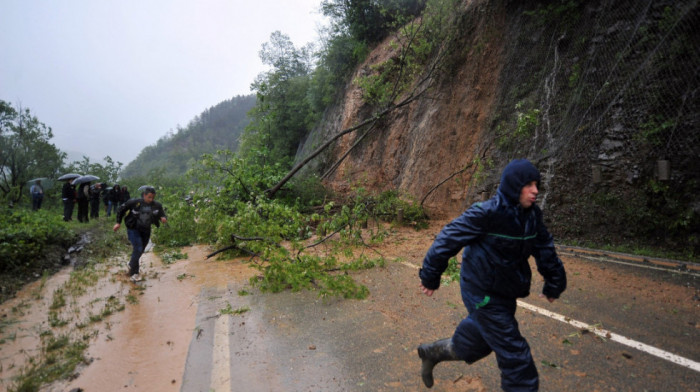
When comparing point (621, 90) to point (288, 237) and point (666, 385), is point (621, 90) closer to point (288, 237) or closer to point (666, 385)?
point (666, 385)

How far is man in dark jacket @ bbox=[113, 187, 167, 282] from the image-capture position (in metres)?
6.44

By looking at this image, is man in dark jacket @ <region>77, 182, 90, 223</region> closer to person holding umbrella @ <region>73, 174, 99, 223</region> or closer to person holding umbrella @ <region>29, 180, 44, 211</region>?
person holding umbrella @ <region>73, 174, 99, 223</region>

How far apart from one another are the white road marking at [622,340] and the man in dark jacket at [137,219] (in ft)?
21.0

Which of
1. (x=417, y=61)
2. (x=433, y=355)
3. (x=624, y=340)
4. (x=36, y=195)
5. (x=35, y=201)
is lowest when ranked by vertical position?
(x=624, y=340)

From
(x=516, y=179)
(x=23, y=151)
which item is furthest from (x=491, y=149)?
(x=23, y=151)

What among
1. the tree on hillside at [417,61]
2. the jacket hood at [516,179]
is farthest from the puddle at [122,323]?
the tree on hillside at [417,61]

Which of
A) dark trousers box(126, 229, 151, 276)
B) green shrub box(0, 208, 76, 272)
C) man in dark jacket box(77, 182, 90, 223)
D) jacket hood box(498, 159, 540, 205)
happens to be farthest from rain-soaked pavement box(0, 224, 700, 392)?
man in dark jacket box(77, 182, 90, 223)

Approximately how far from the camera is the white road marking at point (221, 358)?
2.91 m

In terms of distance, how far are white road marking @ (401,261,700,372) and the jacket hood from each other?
209 cm

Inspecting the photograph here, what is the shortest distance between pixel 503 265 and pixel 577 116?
752 centimetres

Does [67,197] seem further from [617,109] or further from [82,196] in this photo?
[617,109]

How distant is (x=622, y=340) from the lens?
10.7 ft

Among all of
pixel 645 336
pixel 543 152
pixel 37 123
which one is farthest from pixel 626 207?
pixel 37 123

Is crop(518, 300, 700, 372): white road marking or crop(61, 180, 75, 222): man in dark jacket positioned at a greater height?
crop(61, 180, 75, 222): man in dark jacket
